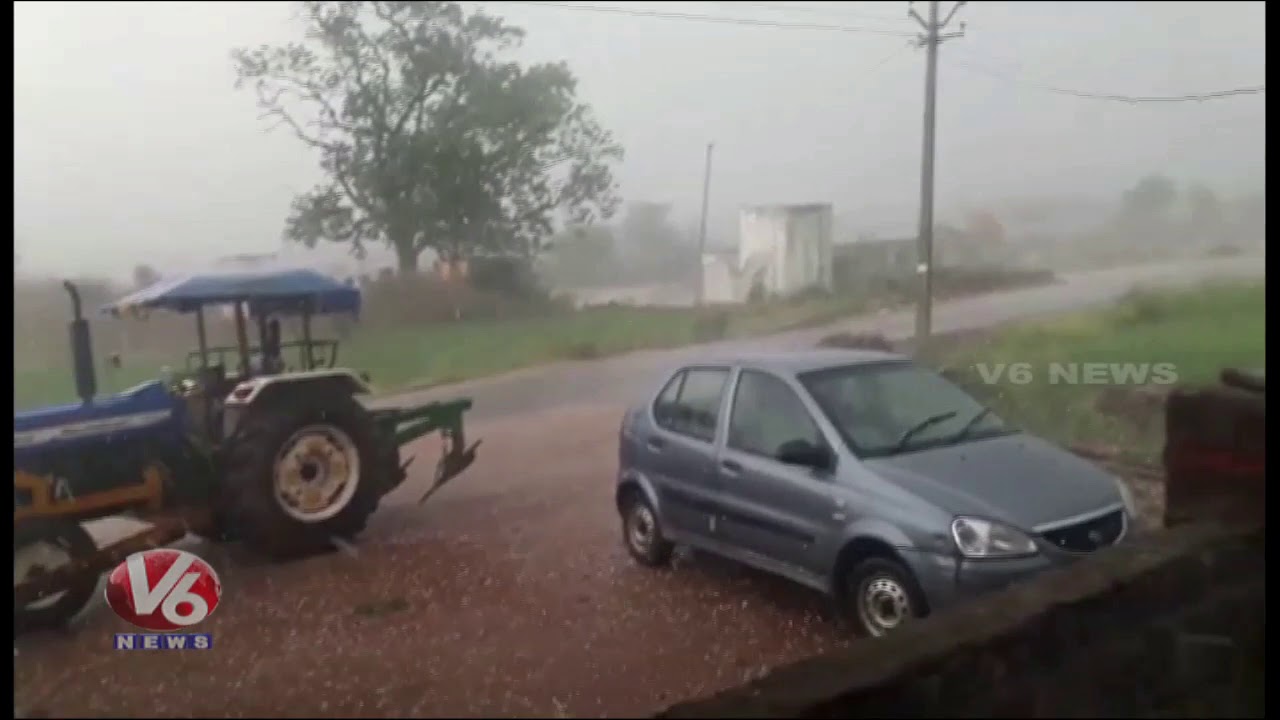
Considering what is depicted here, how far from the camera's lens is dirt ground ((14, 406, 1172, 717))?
219 centimetres

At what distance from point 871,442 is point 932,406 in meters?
0.17

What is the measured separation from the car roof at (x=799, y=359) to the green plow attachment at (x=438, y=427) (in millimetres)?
578

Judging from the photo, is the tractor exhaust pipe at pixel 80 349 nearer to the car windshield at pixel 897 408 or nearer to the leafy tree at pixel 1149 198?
the car windshield at pixel 897 408

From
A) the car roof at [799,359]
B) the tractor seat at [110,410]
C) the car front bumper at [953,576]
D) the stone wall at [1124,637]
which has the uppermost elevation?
the car roof at [799,359]

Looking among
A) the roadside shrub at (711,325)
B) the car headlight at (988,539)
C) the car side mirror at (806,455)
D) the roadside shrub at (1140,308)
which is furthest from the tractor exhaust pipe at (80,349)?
the roadside shrub at (1140,308)

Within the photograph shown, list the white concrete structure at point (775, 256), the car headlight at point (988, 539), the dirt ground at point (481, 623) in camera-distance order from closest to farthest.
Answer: the dirt ground at point (481, 623) < the car headlight at point (988, 539) < the white concrete structure at point (775, 256)

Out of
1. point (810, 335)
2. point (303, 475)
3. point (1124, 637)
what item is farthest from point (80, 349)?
point (1124, 637)

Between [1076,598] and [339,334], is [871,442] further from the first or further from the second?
[339,334]

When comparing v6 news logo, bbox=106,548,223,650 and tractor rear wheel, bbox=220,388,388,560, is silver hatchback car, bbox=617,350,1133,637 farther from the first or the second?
v6 news logo, bbox=106,548,223,650

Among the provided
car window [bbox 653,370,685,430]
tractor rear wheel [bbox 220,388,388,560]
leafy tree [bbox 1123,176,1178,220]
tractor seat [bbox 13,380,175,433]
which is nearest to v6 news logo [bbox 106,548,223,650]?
tractor rear wheel [bbox 220,388,388,560]

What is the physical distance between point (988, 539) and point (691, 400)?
694 millimetres

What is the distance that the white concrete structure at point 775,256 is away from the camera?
2.46m

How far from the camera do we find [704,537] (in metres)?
2.54

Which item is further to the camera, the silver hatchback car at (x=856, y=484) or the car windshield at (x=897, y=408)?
the car windshield at (x=897, y=408)
